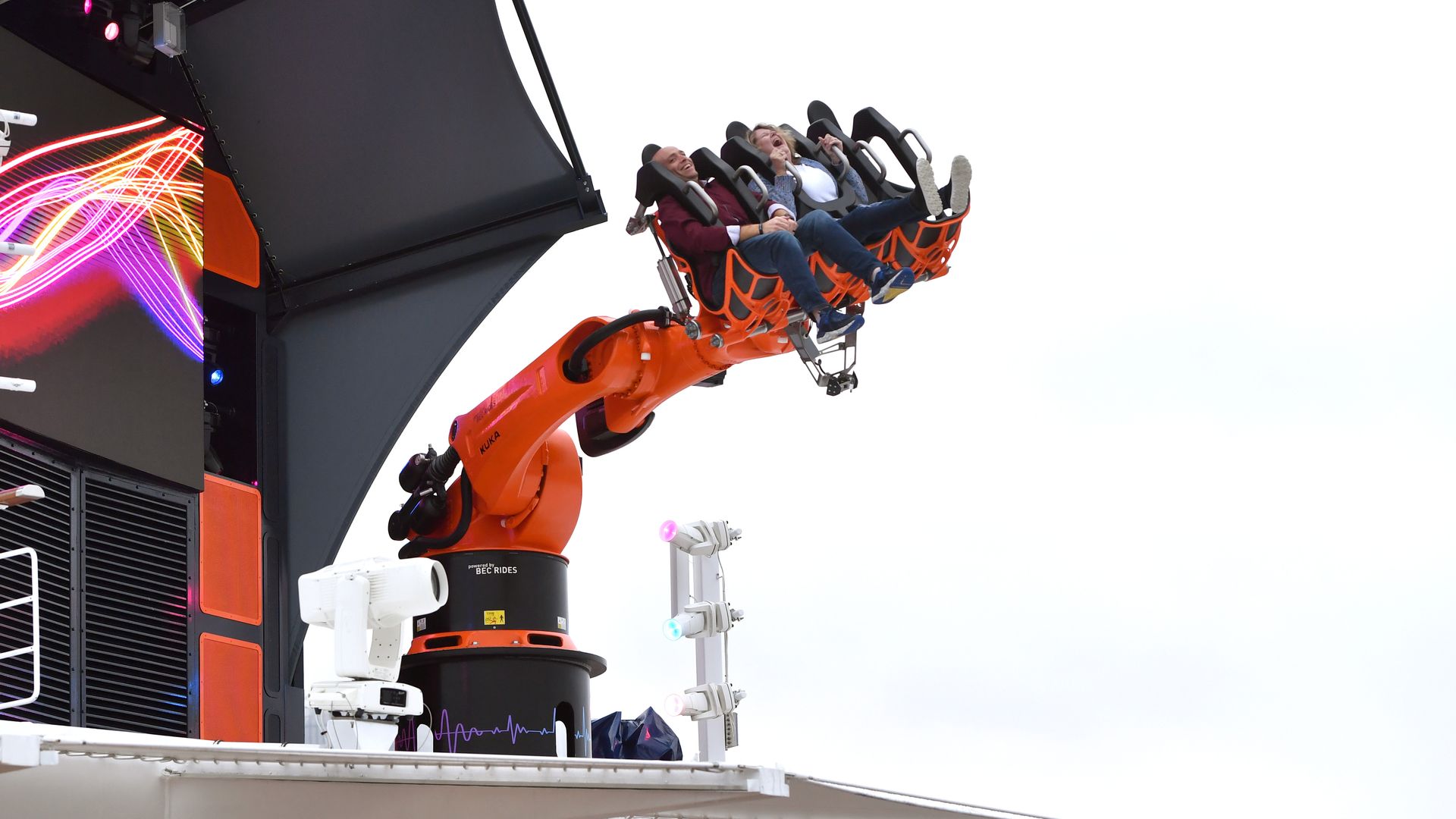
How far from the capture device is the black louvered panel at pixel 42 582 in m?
7.69

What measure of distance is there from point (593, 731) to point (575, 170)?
3.33 meters

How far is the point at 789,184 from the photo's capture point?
26.1 ft

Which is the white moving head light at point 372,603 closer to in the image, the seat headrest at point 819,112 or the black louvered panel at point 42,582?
the black louvered panel at point 42,582

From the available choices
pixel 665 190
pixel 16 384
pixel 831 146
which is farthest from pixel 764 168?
pixel 16 384

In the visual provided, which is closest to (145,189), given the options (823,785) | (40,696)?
(40,696)

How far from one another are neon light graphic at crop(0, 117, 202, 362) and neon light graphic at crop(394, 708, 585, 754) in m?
2.68

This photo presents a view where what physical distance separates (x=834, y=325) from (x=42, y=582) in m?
3.95

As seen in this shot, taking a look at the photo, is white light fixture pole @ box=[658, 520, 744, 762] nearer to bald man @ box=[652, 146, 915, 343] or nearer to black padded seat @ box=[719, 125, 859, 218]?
bald man @ box=[652, 146, 915, 343]

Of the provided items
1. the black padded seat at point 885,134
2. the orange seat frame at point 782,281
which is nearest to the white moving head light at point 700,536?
the orange seat frame at point 782,281

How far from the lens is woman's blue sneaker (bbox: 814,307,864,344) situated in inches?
307

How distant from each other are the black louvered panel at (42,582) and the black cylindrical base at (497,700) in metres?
1.63

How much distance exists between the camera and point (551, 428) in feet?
27.5

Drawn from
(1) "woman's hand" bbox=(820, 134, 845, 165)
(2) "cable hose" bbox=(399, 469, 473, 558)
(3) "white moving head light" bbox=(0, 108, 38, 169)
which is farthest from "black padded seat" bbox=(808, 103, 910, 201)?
(3) "white moving head light" bbox=(0, 108, 38, 169)

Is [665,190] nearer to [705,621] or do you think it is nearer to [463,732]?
[705,621]
